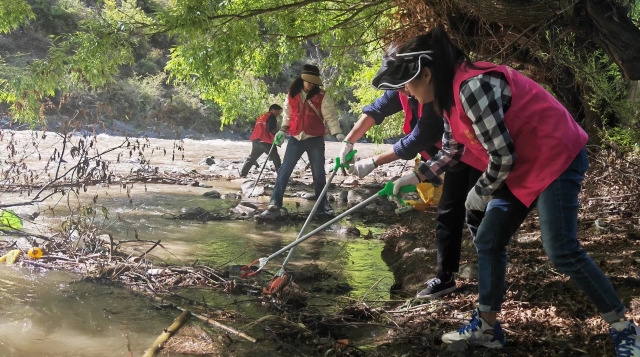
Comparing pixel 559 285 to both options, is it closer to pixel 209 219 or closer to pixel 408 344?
pixel 408 344

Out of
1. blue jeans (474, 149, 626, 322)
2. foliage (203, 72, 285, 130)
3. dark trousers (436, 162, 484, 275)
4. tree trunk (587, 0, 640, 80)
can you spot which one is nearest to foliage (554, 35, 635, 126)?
tree trunk (587, 0, 640, 80)

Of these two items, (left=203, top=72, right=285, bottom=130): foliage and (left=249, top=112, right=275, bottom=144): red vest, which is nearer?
(left=203, top=72, right=285, bottom=130): foliage

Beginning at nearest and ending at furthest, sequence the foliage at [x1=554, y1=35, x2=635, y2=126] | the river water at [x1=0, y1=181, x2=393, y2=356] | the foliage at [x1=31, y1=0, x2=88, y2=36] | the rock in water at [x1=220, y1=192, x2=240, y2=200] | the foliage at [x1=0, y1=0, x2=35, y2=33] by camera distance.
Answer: the river water at [x1=0, y1=181, x2=393, y2=356] → the foliage at [x1=554, y1=35, x2=635, y2=126] → the foliage at [x1=0, y1=0, x2=35, y2=33] → the rock in water at [x1=220, y1=192, x2=240, y2=200] → the foliage at [x1=31, y1=0, x2=88, y2=36]

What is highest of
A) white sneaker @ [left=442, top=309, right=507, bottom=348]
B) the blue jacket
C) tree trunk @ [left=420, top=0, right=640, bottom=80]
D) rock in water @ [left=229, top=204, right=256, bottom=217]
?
tree trunk @ [left=420, top=0, right=640, bottom=80]

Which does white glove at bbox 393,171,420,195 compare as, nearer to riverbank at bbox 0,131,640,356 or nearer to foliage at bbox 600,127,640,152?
riverbank at bbox 0,131,640,356

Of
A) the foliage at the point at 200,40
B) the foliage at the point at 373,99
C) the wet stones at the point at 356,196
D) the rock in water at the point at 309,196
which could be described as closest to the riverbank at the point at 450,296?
the foliage at the point at 200,40

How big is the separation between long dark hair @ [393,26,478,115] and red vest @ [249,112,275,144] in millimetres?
7960

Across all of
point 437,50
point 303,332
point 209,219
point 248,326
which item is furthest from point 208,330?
point 209,219

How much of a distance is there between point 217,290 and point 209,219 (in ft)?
9.41

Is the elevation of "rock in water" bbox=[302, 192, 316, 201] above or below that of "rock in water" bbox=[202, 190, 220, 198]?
above

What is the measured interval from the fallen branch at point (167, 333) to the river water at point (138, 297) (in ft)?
0.24

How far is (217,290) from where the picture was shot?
3.88m

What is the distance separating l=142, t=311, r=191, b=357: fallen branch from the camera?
9.14ft

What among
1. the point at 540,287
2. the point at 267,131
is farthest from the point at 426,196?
the point at 267,131
